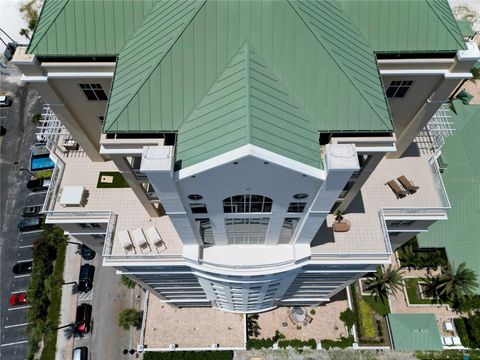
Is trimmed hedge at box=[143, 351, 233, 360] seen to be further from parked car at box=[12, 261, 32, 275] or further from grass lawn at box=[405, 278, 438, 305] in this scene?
grass lawn at box=[405, 278, 438, 305]

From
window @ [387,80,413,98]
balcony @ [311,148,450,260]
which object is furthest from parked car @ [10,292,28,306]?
window @ [387,80,413,98]

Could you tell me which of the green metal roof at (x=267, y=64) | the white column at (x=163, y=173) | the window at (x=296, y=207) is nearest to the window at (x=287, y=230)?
the window at (x=296, y=207)

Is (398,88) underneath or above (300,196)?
above

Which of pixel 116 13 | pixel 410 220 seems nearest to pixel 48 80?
pixel 116 13

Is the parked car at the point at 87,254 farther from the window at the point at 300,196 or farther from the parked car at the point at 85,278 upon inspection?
the window at the point at 300,196

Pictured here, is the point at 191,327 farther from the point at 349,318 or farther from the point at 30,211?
the point at 30,211

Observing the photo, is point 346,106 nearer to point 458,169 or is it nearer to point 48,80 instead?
point 48,80

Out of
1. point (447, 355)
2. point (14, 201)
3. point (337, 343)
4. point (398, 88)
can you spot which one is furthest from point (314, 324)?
point (14, 201)
